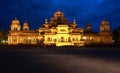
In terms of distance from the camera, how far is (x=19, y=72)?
16156 millimetres

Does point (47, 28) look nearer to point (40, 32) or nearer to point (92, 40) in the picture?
point (40, 32)

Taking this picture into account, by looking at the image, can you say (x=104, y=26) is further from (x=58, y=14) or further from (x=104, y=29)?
(x=58, y=14)

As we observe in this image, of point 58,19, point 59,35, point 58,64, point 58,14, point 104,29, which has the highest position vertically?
point 58,14

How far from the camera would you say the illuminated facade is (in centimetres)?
10294

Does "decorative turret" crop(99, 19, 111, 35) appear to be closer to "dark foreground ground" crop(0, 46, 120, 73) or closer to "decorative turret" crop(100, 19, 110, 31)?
"decorative turret" crop(100, 19, 110, 31)

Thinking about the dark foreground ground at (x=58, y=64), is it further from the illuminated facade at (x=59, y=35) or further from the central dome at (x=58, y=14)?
the central dome at (x=58, y=14)

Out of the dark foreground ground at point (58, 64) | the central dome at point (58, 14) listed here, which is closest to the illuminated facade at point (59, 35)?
the central dome at point (58, 14)

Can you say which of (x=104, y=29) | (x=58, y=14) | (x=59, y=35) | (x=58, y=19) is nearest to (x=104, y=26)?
(x=104, y=29)

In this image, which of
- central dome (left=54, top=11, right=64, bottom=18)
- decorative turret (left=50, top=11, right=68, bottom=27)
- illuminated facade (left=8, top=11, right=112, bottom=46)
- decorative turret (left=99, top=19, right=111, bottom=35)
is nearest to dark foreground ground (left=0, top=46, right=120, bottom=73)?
illuminated facade (left=8, top=11, right=112, bottom=46)

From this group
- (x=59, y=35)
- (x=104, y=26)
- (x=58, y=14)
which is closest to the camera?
(x=59, y=35)

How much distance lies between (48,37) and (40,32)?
827 cm

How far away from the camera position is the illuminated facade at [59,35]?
103m

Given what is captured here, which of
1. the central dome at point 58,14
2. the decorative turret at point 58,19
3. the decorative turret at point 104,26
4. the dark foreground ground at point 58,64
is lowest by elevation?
the dark foreground ground at point 58,64

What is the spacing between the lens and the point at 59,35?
335 feet
